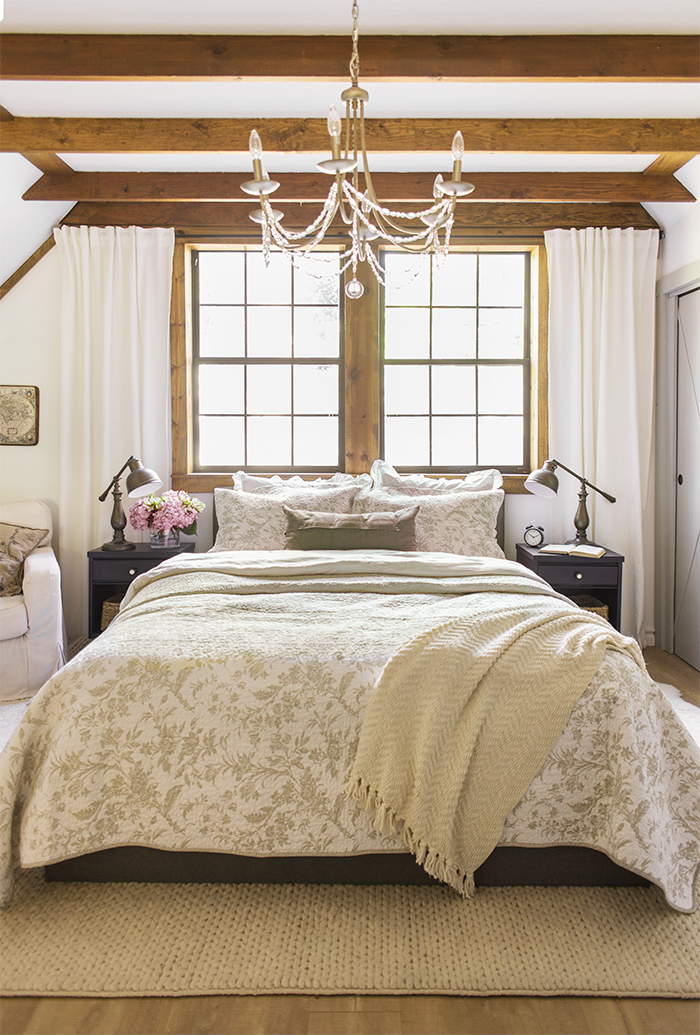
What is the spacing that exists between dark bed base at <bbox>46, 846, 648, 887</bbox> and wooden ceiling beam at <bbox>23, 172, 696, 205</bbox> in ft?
10.9

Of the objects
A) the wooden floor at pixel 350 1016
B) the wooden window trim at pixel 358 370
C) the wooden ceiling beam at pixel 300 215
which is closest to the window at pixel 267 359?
the wooden window trim at pixel 358 370

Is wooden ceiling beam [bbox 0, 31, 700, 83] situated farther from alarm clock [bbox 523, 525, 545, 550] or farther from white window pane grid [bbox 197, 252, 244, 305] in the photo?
alarm clock [bbox 523, 525, 545, 550]

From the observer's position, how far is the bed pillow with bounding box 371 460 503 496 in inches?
160

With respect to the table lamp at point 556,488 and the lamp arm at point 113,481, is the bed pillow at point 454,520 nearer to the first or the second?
the table lamp at point 556,488

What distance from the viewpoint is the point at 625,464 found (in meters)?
4.31

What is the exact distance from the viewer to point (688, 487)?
4145 mm

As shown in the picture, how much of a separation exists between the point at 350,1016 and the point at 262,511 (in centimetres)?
254

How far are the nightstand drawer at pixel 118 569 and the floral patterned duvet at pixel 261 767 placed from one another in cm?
191

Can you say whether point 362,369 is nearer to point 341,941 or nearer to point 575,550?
point 575,550

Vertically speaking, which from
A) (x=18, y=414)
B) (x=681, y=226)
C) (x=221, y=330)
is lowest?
(x=18, y=414)

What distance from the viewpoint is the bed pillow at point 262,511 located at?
12.3ft

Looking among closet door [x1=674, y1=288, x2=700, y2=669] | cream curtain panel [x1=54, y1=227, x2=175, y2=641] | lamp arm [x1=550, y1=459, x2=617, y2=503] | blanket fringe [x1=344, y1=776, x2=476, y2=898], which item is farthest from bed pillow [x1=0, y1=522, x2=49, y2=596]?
closet door [x1=674, y1=288, x2=700, y2=669]

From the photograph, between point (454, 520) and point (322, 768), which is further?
point (454, 520)

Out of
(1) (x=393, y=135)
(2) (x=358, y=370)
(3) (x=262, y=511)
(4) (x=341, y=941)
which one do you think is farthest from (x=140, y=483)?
(4) (x=341, y=941)
